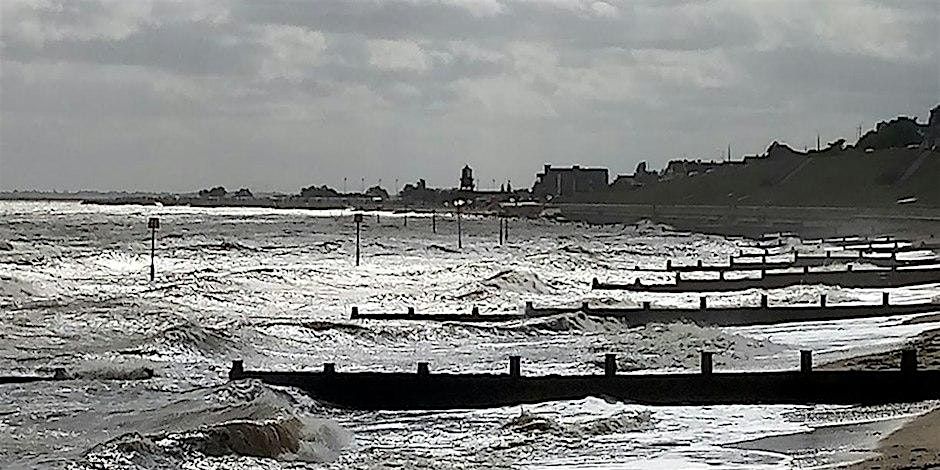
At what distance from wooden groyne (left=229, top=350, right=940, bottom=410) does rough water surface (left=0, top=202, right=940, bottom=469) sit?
229mm

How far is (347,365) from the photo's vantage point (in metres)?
22.9

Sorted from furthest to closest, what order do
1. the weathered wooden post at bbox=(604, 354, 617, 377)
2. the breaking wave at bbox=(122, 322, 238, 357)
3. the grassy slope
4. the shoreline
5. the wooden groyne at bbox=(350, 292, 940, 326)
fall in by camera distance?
the grassy slope → the wooden groyne at bbox=(350, 292, 940, 326) → the breaking wave at bbox=(122, 322, 238, 357) → the weathered wooden post at bbox=(604, 354, 617, 377) → the shoreline

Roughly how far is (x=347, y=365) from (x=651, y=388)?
334 inches

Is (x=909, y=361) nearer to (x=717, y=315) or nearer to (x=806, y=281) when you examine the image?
(x=717, y=315)

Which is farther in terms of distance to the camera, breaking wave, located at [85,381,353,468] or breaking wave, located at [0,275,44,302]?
breaking wave, located at [0,275,44,302]

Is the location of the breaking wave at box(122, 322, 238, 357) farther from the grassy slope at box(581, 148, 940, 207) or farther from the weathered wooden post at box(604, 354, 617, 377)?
the grassy slope at box(581, 148, 940, 207)

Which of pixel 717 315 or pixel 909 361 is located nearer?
pixel 909 361

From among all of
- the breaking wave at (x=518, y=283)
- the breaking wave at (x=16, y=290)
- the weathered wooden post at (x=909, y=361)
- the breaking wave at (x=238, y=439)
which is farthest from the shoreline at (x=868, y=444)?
the breaking wave at (x=16, y=290)

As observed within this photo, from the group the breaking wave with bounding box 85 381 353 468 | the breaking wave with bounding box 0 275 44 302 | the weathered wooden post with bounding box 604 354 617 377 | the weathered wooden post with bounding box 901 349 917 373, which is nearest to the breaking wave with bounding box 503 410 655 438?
the weathered wooden post with bounding box 604 354 617 377

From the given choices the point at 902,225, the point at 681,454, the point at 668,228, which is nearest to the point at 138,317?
the point at 681,454

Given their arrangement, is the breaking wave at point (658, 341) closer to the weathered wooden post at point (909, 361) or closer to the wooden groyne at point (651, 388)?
the wooden groyne at point (651, 388)

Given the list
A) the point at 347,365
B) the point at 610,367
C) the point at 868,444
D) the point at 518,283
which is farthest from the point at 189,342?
the point at 518,283

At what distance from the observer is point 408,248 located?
9075cm

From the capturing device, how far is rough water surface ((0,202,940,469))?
44.4ft
